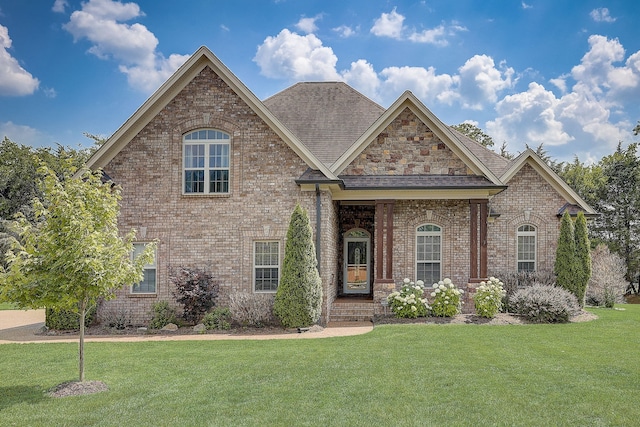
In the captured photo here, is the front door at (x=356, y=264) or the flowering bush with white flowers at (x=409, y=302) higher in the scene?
the front door at (x=356, y=264)

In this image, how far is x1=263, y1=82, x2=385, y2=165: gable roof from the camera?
17766 millimetres

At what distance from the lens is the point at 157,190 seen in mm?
14430

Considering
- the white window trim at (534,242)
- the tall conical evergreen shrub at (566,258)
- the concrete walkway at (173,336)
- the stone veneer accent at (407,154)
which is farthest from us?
the white window trim at (534,242)

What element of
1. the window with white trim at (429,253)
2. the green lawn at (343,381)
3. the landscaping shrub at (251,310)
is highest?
the window with white trim at (429,253)

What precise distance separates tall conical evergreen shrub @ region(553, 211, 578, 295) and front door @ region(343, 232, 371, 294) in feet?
21.5

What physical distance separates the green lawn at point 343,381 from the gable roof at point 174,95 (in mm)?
5407

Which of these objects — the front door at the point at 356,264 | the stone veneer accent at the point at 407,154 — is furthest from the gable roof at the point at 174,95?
the front door at the point at 356,264

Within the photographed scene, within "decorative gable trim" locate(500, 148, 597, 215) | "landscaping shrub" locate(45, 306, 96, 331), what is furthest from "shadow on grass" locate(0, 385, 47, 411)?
"decorative gable trim" locate(500, 148, 597, 215)

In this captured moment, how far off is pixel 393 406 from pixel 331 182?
7.94 meters

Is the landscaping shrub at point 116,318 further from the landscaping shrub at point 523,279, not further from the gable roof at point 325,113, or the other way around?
the landscaping shrub at point 523,279

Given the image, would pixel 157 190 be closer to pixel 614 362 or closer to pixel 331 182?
pixel 331 182

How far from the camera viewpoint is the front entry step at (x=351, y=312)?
15.2 m

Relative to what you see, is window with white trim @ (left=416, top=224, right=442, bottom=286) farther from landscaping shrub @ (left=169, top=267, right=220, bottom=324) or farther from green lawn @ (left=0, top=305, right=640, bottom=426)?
landscaping shrub @ (left=169, top=267, right=220, bottom=324)

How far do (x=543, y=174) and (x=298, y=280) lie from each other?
10.5 meters
